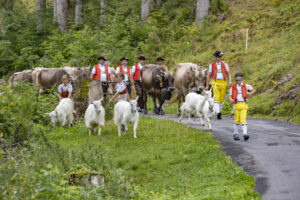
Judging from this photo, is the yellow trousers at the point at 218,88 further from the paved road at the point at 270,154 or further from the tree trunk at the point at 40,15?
the tree trunk at the point at 40,15

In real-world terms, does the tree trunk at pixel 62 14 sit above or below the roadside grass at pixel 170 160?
above

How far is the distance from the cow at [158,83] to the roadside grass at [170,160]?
4.68m

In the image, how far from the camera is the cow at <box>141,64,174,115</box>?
2066 cm

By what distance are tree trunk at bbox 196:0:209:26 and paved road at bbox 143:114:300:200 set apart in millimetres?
Answer: 15971

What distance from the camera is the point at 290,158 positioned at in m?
9.91

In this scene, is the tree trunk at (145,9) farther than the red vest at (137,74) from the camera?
Yes

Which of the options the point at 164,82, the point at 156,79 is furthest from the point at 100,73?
the point at 164,82

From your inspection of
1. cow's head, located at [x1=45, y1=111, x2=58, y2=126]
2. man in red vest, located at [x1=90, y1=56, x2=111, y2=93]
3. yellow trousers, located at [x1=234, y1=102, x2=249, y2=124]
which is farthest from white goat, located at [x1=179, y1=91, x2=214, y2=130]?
cow's head, located at [x1=45, y1=111, x2=58, y2=126]

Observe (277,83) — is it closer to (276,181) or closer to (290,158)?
(290,158)

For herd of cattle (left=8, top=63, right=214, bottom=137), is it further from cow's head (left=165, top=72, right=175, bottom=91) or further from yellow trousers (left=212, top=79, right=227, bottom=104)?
yellow trousers (left=212, top=79, right=227, bottom=104)

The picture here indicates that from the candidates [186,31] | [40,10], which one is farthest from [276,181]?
[40,10]

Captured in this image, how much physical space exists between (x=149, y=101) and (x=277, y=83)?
9496mm

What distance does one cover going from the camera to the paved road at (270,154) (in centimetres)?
790

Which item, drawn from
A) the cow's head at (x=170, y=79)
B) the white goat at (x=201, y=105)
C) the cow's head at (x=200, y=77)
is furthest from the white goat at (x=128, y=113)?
the cow's head at (x=170, y=79)
